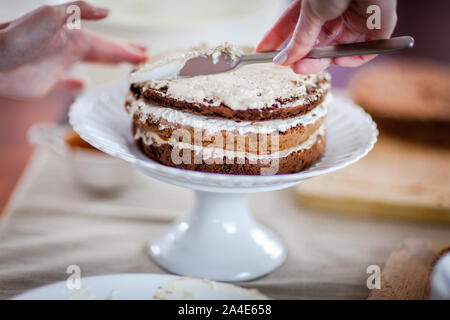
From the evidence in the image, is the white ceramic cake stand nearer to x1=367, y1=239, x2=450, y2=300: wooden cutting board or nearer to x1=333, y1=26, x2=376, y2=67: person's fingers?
x1=333, y1=26, x2=376, y2=67: person's fingers

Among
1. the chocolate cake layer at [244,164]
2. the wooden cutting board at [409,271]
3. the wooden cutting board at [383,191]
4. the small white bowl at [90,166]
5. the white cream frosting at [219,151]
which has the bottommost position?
the wooden cutting board at [409,271]

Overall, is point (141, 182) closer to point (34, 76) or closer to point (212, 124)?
point (34, 76)

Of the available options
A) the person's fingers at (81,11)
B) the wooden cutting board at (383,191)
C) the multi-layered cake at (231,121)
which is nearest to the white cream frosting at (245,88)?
the multi-layered cake at (231,121)

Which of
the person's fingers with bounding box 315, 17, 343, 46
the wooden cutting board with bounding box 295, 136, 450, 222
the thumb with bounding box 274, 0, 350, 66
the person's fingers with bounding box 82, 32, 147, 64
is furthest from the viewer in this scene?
the wooden cutting board with bounding box 295, 136, 450, 222

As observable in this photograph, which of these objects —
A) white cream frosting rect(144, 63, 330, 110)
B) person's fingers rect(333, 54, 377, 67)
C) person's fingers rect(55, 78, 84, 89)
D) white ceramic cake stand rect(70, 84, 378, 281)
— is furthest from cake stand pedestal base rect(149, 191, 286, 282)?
person's fingers rect(55, 78, 84, 89)

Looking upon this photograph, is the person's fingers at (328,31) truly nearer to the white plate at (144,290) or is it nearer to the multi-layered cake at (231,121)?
the multi-layered cake at (231,121)

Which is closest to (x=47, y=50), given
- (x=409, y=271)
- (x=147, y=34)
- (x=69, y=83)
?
(x=69, y=83)

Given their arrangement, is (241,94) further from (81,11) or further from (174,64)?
(81,11)
